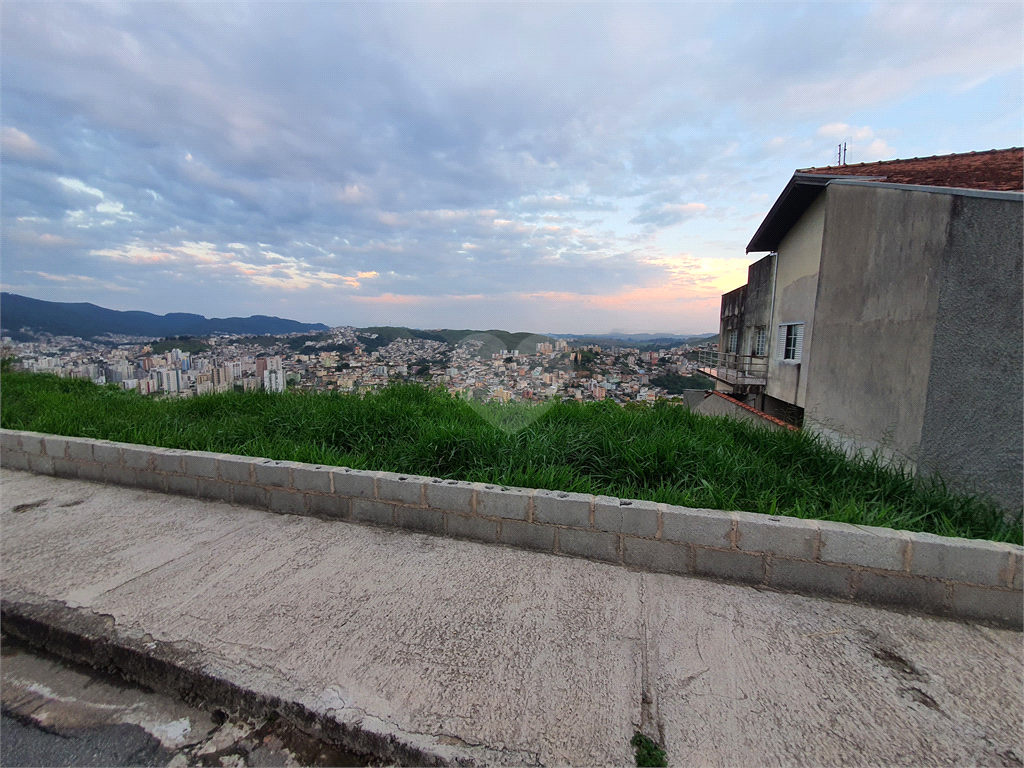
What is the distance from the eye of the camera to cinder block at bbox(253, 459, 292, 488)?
3.10 m

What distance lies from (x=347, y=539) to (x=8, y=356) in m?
11.8

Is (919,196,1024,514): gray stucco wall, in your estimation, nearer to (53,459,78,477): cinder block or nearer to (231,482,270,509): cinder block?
(231,482,270,509): cinder block

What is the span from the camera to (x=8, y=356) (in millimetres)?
9500

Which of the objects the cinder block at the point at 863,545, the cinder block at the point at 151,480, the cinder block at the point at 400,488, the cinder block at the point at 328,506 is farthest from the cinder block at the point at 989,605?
the cinder block at the point at 151,480

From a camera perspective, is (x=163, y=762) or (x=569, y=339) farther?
(x=569, y=339)

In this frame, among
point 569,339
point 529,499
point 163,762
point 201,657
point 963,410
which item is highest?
point 569,339

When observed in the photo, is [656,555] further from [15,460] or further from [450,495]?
[15,460]

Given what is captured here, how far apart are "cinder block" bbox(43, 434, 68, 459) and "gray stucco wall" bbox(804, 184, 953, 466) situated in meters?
6.59

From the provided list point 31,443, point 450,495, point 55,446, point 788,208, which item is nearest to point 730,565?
point 450,495

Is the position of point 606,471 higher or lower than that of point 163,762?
higher

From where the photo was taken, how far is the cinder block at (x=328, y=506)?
9.86ft

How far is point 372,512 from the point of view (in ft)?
9.69

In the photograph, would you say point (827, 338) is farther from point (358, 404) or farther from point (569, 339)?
point (358, 404)

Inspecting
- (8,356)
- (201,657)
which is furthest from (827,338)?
(8,356)
